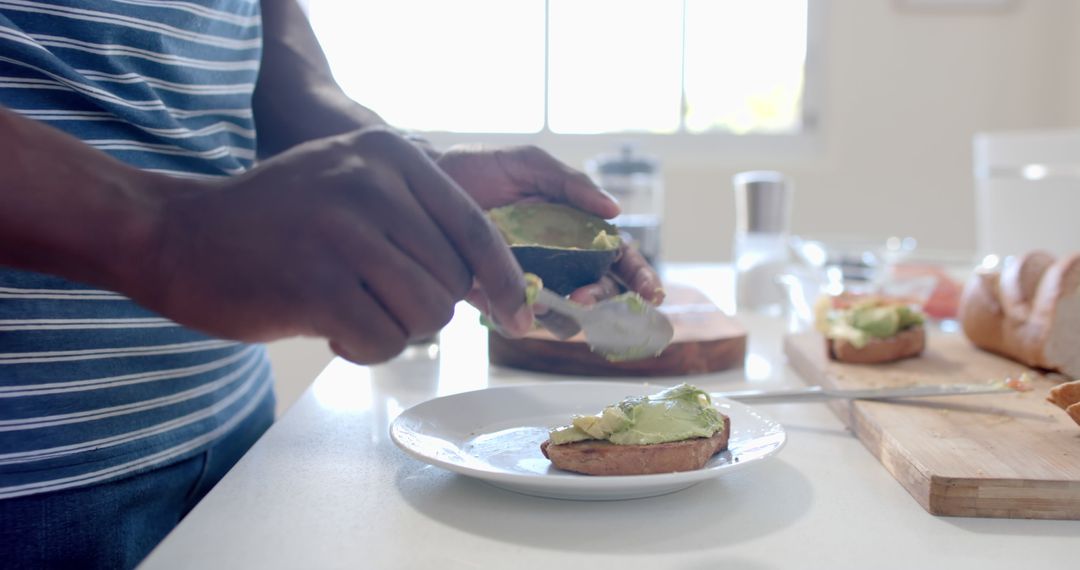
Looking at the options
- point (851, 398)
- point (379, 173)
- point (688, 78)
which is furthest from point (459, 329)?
point (688, 78)

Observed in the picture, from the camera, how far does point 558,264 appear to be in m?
1.03

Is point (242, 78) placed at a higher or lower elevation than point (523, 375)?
higher

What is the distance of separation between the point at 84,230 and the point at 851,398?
0.79 meters

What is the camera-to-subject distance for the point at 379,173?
2.07ft

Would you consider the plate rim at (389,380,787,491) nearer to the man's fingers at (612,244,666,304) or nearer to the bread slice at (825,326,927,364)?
the man's fingers at (612,244,666,304)

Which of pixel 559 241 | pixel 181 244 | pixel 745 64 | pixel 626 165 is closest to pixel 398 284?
pixel 181 244

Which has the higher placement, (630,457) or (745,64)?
(745,64)

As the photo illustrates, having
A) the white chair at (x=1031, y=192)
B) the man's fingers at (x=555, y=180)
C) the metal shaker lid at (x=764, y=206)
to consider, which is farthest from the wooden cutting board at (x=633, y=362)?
the white chair at (x=1031, y=192)

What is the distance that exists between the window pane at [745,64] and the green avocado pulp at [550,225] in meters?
2.86

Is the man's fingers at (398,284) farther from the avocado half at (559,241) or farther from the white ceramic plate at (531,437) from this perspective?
the avocado half at (559,241)

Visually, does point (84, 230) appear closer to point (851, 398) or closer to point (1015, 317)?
point (851, 398)

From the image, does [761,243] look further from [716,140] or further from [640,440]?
[716,140]

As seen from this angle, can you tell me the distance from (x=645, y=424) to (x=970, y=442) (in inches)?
13.2

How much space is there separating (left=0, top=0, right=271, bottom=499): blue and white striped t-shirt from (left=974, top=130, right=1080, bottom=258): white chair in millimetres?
2160
